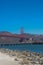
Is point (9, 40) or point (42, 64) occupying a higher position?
point (9, 40)

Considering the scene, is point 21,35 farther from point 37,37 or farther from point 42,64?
point 42,64

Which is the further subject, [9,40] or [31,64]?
[9,40]

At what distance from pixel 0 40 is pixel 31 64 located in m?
150

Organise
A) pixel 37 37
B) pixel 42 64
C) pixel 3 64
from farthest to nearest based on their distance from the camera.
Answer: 1. pixel 37 37
2. pixel 42 64
3. pixel 3 64

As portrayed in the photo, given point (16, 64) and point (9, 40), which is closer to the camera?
point (16, 64)

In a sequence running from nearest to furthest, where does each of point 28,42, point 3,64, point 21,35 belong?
point 3,64
point 21,35
point 28,42

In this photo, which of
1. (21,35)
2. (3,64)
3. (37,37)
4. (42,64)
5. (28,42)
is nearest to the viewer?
(3,64)

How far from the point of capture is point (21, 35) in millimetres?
105688

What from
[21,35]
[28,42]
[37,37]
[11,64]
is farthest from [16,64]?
[37,37]

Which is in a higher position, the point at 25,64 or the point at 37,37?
the point at 37,37

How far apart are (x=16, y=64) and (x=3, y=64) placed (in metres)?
0.90

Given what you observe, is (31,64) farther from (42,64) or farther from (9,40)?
(9,40)

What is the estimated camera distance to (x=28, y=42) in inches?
5910

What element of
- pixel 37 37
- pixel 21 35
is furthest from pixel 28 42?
pixel 21 35
